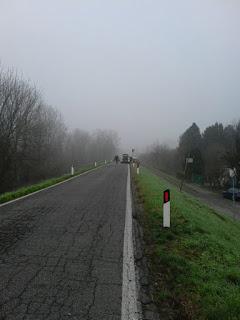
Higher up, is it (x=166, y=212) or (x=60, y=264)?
(x=166, y=212)

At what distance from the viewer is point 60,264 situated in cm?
605

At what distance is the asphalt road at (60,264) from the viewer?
14.6 ft

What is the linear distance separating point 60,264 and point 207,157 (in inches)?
2479

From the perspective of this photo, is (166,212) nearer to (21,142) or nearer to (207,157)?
(21,142)

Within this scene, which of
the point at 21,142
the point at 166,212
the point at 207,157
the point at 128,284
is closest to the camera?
the point at 128,284

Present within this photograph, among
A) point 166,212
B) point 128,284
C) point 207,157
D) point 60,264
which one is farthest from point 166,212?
point 207,157

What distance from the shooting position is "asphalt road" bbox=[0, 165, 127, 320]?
14.6ft

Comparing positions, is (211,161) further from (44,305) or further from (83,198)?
(44,305)

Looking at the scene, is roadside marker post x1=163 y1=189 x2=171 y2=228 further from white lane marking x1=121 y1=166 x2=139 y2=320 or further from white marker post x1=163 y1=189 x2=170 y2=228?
white lane marking x1=121 y1=166 x2=139 y2=320

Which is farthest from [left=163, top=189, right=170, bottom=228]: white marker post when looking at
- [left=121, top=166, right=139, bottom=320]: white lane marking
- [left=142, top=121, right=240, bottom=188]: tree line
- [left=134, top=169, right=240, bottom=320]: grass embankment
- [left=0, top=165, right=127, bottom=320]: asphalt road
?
[left=142, top=121, right=240, bottom=188]: tree line

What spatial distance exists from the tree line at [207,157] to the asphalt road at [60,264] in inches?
1006

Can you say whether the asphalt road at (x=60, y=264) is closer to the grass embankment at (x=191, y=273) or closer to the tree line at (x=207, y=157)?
the grass embankment at (x=191, y=273)

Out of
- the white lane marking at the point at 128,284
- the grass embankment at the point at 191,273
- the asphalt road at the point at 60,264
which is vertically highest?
the asphalt road at the point at 60,264

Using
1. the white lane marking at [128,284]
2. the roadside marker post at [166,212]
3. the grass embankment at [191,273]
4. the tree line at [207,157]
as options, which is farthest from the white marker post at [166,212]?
the tree line at [207,157]
